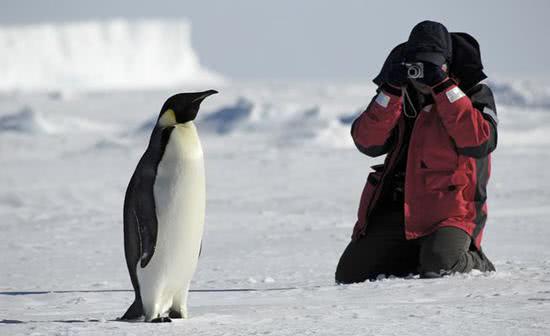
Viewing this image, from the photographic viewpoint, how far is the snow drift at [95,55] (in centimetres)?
5253

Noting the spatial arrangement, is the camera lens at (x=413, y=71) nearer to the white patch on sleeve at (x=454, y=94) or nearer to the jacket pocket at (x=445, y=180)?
the white patch on sleeve at (x=454, y=94)

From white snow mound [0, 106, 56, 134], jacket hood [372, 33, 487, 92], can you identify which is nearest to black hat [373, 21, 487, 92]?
jacket hood [372, 33, 487, 92]

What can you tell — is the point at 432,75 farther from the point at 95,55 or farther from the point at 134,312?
the point at 95,55

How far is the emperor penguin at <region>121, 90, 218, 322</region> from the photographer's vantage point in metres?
3.21

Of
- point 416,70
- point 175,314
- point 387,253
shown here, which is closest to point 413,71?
point 416,70

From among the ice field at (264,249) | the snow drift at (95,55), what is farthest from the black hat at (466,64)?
the snow drift at (95,55)

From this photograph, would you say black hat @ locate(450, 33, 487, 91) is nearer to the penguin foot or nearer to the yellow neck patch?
the yellow neck patch

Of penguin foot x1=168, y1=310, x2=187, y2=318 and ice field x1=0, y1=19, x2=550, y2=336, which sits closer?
ice field x1=0, y1=19, x2=550, y2=336

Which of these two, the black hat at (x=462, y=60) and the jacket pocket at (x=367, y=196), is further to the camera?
the jacket pocket at (x=367, y=196)

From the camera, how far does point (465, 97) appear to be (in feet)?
12.2

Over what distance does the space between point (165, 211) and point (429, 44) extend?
122 centimetres

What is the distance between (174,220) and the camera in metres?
3.24

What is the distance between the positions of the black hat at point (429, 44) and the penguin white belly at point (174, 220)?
0.98 m

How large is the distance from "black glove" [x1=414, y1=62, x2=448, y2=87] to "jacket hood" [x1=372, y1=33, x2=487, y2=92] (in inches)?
5.4
